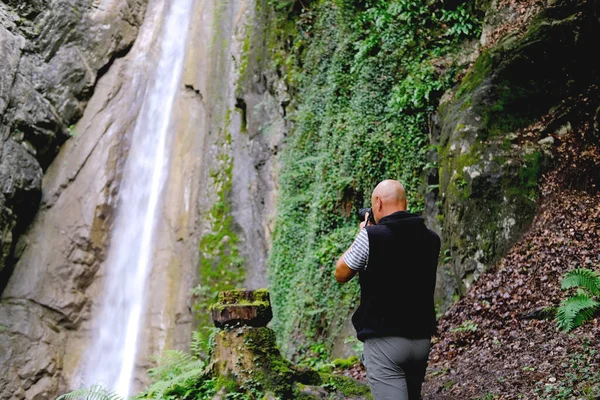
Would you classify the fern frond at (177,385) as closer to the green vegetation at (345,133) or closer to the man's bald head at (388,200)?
the man's bald head at (388,200)

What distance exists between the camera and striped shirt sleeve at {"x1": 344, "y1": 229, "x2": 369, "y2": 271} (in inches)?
129

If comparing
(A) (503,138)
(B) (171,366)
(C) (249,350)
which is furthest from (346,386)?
(A) (503,138)

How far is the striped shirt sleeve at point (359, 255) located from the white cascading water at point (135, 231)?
12367 mm

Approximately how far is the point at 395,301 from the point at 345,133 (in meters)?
8.51

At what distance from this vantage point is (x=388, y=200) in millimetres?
3457

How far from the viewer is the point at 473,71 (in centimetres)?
874

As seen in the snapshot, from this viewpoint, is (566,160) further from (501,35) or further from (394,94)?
(394,94)

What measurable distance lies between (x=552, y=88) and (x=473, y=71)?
51.1 inches

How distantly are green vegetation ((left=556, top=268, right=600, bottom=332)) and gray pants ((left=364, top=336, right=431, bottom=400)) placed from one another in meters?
2.53

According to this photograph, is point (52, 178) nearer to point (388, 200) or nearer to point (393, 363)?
point (388, 200)

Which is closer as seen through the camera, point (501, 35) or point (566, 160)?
point (566, 160)

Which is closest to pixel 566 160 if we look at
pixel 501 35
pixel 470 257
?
pixel 470 257

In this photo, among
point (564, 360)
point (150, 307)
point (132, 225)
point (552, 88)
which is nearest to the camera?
point (564, 360)

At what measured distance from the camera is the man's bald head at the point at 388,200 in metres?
3.46
